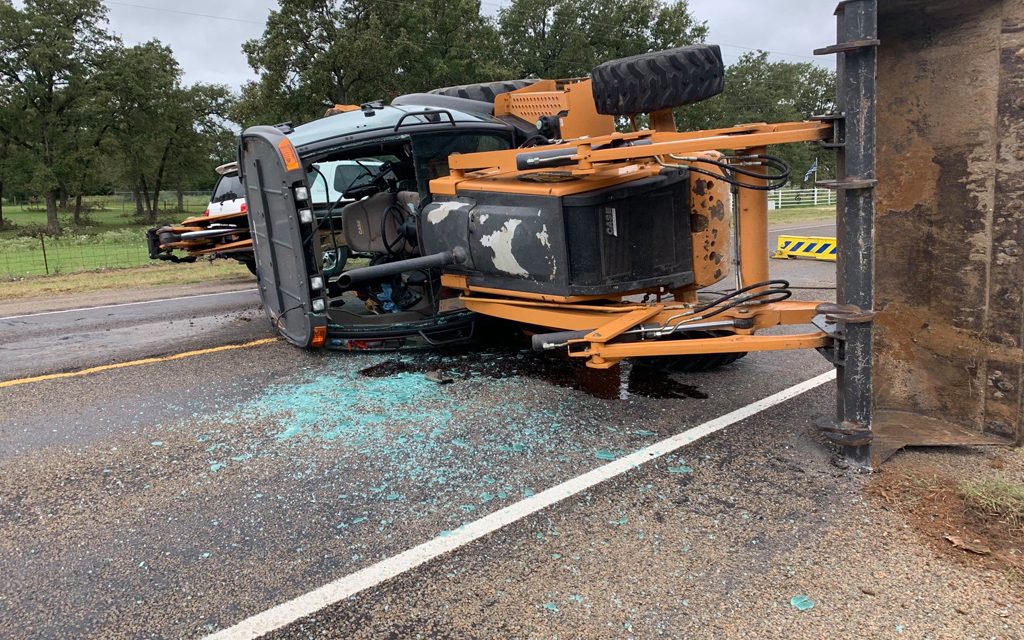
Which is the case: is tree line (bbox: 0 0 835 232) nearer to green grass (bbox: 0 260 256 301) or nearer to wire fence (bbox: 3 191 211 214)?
wire fence (bbox: 3 191 211 214)

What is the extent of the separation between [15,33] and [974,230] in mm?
42928

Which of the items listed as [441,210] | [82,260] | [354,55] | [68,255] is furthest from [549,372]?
[354,55]

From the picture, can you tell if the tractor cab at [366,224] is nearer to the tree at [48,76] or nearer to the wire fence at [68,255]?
the wire fence at [68,255]

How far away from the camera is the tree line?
3306 cm

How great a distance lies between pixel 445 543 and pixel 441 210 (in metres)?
2.81

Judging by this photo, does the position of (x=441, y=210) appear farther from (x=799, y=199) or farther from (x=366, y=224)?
(x=799, y=199)

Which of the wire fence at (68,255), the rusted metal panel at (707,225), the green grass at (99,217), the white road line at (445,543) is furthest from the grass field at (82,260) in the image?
the white road line at (445,543)

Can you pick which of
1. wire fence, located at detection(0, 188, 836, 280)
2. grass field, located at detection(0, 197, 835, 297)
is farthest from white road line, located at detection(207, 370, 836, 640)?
grass field, located at detection(0, 197, 835, 297)

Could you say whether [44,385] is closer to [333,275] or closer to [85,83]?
[333,275]

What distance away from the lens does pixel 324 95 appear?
3297 cm

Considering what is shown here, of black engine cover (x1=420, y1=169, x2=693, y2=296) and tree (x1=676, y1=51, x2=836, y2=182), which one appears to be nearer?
black engine cover (x1=420, y1=169, x2=693, y2=296)

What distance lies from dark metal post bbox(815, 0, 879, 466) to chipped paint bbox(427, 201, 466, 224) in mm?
2542

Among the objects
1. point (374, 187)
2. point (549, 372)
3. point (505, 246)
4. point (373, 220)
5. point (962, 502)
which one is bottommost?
point (962, 502)

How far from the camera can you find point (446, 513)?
316cm
